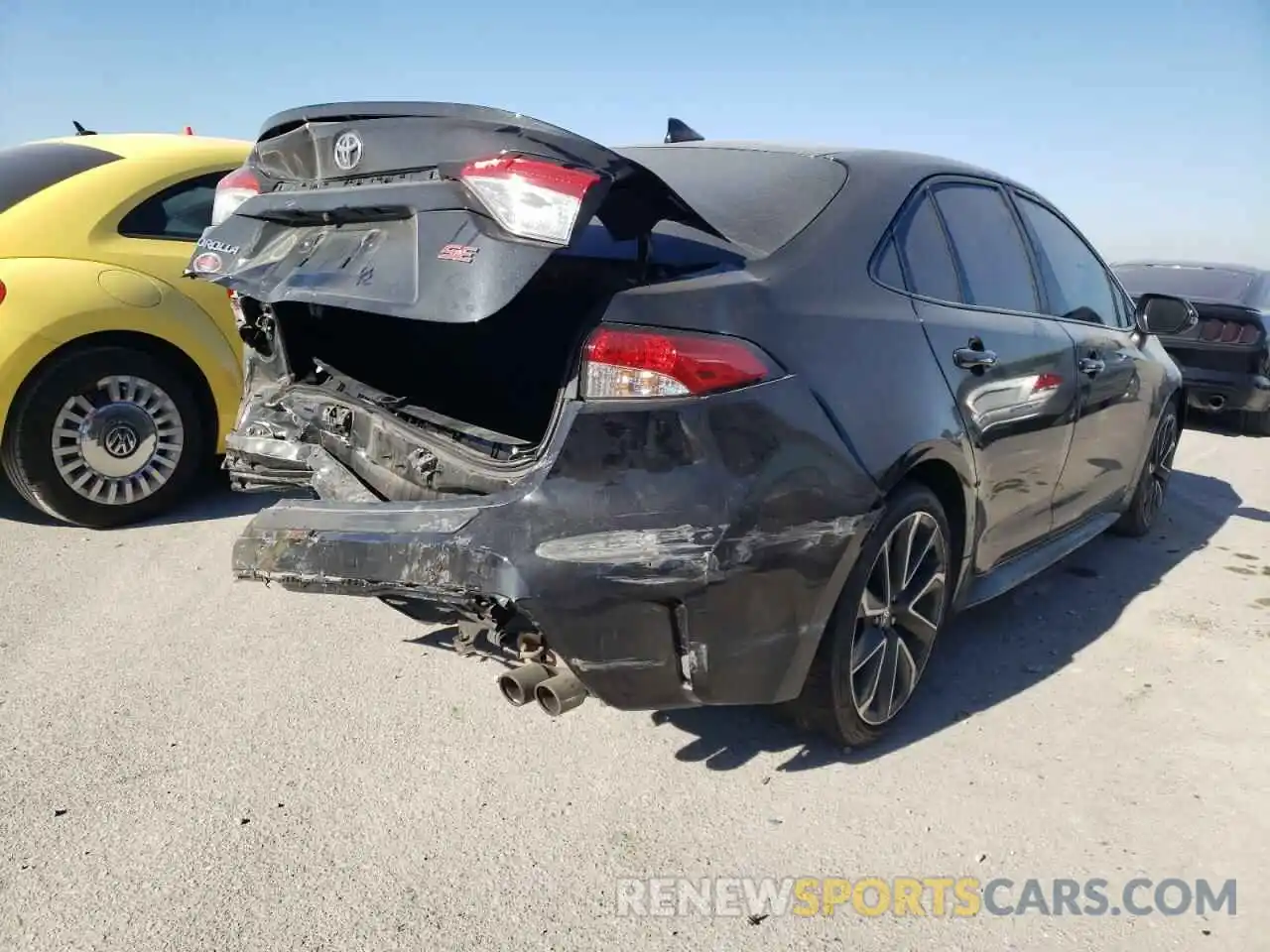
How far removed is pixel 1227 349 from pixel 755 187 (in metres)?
6.33

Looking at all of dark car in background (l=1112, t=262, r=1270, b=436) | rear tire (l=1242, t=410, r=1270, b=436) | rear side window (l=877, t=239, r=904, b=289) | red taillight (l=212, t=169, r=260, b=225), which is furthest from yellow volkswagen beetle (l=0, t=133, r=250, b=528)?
rear tire (l=1242, t=410, r=1270, b=436)

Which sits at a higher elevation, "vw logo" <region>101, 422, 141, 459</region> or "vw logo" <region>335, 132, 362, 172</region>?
"vw logo" <region>335, 132, 362, 172</region>

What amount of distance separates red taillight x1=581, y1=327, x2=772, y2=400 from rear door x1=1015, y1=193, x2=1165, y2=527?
2047mm

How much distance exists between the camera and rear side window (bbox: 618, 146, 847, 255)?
98.6 inches

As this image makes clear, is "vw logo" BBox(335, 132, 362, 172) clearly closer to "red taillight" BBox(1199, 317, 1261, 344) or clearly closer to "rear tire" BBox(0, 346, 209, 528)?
"rear tire" BBox(0, 346, 209, 528)

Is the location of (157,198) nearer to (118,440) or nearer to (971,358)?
(118,440)

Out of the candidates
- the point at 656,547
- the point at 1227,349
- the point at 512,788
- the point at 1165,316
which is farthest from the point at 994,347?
the point at 1227,349

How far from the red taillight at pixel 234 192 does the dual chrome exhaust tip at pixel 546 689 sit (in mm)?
1828

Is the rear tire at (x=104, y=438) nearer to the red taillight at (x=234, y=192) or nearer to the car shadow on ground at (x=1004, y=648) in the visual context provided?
the red taillight at (x=234, y=192)

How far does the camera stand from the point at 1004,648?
362cm

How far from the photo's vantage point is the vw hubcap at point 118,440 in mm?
4332

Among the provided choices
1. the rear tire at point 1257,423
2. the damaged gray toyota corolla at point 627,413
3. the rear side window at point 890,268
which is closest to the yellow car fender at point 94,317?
the damaged gray toyota corolla at point 627,413

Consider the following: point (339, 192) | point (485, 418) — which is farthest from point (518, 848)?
point (339, 192)

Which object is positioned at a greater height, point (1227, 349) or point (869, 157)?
point (869, 157)
